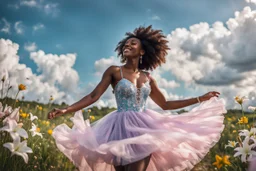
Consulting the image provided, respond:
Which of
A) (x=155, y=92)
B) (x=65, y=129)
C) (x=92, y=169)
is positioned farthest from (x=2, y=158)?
(x=155, y=92)

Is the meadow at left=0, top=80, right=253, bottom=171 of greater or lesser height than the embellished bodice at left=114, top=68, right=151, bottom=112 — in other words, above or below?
below

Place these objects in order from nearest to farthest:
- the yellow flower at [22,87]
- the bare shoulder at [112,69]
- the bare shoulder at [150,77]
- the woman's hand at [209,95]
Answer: the yellow flower at [22,87] < the bare shoulder at [112,69] < the woman's hand at [209,95] < the bare shoulder at [150,77]

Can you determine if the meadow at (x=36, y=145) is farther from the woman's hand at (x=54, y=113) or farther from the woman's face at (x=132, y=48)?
the woman's face at (x=132, y=48)

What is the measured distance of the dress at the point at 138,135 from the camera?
2887mm

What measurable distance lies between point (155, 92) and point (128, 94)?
0.60m

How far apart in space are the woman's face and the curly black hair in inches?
5.7

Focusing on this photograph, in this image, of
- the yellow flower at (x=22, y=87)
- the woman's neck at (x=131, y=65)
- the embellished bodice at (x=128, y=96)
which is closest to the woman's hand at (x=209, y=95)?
the embellished bodice at (x=128, y=96)

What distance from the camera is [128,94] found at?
3510 millimetres

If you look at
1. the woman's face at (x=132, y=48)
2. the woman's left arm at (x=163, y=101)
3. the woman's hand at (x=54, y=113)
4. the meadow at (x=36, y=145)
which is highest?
the woman's face at (x=132, y=48)

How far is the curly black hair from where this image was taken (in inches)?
162

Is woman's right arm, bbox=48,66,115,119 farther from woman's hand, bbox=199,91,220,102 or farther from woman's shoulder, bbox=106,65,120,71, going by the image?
woman's hand, bbox=199,91,220,102

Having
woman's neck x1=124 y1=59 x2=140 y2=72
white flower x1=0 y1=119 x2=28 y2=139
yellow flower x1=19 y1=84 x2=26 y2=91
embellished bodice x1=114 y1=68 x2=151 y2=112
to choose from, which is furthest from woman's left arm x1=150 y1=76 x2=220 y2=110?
white flower x1=0 y1=119 x2=28 y2=139

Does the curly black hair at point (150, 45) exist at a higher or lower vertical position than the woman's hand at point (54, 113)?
higher

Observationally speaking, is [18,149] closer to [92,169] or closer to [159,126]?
[92,169]
